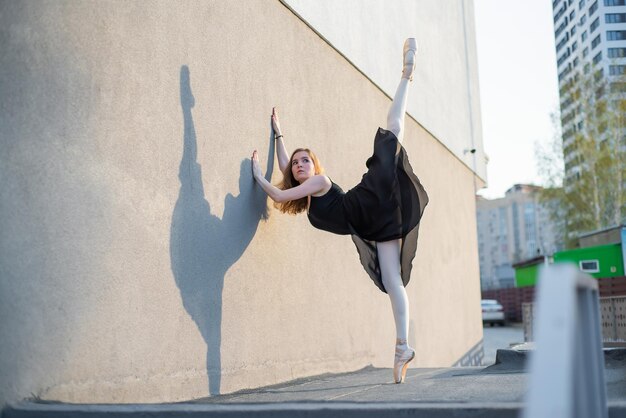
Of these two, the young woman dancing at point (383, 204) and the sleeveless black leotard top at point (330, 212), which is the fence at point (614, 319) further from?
the sleeveless black leotard top at point (330, 212)

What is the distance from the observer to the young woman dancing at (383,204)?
482 cm

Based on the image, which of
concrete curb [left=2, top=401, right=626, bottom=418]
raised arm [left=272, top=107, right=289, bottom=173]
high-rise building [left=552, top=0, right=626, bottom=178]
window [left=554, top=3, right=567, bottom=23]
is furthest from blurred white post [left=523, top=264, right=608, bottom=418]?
high-rise building [left=552, top=0, right=626, bottom=178]

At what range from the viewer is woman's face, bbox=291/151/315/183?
5078 mm

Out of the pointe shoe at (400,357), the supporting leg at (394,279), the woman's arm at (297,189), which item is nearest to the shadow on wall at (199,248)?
the woman's arm at (297,189)

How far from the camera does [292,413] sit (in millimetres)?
2701

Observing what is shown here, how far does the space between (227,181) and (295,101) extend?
153cm

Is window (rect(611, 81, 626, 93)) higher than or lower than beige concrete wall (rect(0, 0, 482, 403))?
higher

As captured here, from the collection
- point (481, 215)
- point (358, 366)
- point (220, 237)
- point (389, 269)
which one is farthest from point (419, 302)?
point (481, 215)

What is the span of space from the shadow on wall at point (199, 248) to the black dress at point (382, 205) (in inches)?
27.4

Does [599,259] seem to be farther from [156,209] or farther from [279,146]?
[156,209]

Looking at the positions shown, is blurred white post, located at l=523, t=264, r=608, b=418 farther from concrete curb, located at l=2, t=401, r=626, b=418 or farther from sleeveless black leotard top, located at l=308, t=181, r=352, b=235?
sleeveless black leotard top, located at l=308, t=181, r=352, b=235

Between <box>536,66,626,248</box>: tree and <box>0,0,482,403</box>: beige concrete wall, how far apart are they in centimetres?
2844

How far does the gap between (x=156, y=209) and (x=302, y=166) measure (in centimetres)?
143

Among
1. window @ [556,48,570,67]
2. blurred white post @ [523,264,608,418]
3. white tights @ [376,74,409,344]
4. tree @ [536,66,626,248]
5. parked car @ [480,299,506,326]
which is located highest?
window @ [556,48,570,67]
